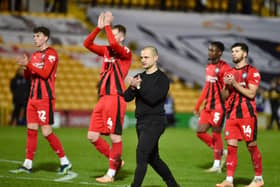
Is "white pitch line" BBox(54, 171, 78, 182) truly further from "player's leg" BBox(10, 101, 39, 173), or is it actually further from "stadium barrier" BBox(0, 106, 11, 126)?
"stadium barrier" BBox(0, 106, 11, 126)

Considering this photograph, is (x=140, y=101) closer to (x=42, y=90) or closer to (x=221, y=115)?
(x=42, y=90)

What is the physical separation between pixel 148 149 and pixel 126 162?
15.3 ft

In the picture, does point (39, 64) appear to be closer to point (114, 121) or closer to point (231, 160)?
point (114, 121)

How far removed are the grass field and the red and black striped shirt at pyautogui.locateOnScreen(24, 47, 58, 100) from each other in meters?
1.25

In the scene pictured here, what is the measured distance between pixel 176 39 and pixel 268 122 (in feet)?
20.4

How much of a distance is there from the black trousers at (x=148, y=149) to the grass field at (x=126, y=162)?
48.9 inches

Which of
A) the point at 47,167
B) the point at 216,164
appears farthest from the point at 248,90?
the point at 47,167

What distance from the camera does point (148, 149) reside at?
9.04 meters

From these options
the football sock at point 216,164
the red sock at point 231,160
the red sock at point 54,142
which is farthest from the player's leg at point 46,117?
the football sock at point 216,164

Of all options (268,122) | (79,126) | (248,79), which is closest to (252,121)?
(248,79)

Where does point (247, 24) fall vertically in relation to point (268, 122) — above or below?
above

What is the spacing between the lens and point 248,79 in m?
10.4

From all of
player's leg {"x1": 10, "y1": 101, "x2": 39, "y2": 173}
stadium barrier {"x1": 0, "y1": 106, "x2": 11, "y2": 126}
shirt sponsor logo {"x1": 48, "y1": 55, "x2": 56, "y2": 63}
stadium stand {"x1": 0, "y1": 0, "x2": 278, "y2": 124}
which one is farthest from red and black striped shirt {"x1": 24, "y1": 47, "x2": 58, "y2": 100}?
stadium stand {"x1": 0, "y1": 0, "x2": 278, "y2": 124}

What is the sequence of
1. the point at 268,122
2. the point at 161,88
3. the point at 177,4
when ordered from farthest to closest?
the point at 177,4 < the point at 268,122 < the point at 161,88
